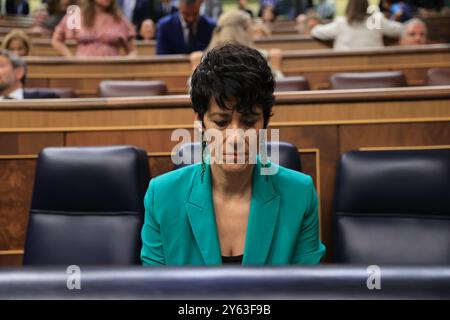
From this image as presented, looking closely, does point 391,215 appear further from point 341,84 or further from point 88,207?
point 341,84

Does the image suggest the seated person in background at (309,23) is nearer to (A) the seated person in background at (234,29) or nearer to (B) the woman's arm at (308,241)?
(A) the seated person in background at (234,29)

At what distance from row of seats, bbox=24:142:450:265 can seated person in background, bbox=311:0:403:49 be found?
1.41 metres

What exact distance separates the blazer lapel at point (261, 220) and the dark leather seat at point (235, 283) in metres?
0.39

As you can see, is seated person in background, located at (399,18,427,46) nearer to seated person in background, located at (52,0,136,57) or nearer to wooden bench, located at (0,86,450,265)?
seated person in background, located at (52,0,136,57)

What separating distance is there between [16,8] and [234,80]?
5.42 metres

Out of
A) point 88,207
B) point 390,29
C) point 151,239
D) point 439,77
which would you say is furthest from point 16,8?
point 151,239

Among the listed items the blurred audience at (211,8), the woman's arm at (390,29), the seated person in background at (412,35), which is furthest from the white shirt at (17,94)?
the blurred audience at (211,8)

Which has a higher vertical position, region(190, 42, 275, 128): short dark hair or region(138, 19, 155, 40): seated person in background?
region(138, 19, 155, 40): seated person in background

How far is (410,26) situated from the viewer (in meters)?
2.56

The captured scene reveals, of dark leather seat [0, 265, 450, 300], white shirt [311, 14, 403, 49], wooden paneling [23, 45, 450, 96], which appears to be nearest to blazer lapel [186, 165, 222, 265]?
dark leather seat [0, 265, 450, 300]

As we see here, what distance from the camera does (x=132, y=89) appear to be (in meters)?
1.84

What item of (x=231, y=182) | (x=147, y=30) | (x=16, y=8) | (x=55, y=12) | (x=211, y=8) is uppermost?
(x=16, y=8)

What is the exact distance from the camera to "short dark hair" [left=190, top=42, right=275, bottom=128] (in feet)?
2.23

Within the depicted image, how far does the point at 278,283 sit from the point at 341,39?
2.22 metres
